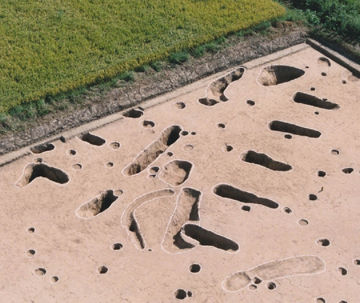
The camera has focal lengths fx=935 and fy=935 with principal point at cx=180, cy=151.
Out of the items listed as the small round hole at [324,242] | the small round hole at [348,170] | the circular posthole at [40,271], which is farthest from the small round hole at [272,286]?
the circular posthole at [40,271]

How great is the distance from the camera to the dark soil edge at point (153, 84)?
65.7ft

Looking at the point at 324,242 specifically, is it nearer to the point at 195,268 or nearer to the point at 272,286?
the point at 272,286

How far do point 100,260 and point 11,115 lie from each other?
4.88 m

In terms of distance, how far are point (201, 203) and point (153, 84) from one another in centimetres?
425

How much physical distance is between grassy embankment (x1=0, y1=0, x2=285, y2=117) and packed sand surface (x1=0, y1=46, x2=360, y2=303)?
1564 millimetres

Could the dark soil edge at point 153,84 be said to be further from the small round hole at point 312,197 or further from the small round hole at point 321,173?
the small round hole at point 312,197

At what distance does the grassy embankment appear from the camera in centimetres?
2128

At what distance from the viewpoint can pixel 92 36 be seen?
895 inches

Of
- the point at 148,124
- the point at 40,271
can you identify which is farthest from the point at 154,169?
the point at 40,271

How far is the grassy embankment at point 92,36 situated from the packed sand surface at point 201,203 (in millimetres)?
1564

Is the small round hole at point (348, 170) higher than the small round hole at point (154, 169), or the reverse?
the small round hole at point (348, 170)

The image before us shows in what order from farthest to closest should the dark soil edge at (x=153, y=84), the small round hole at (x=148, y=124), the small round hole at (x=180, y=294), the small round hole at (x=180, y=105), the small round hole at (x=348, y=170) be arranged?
the small round hole at (x=180, y=105) < the small round hole at (x=148, y=124) < the dark soil edge at (x=153, y=84) < the small round hole at (x=348, y=170) < the small round hole at (x=180, y=294)

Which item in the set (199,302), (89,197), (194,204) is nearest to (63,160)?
(89,197)

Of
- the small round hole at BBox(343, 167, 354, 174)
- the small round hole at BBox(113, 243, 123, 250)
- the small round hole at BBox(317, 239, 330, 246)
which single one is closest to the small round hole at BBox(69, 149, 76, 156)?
the small round hole at BBox(113, 243, 123, 250)
